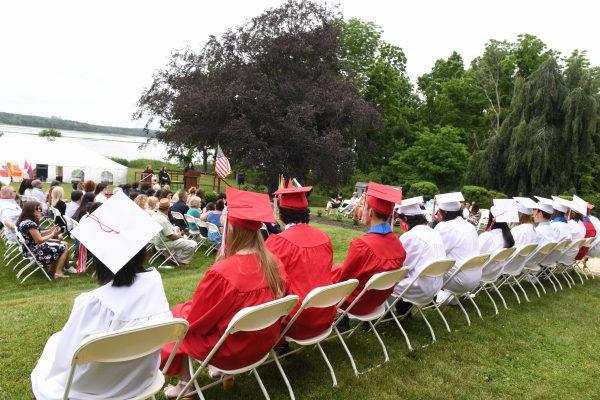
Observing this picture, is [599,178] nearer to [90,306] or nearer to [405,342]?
[405,342]

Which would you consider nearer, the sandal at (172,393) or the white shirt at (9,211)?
the sandal at (172,393)

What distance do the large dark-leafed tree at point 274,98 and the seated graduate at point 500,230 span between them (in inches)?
678

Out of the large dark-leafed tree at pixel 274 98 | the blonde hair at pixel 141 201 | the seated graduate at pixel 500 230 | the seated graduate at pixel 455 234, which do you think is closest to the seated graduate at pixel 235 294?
the seated graduate at pixel 455 234

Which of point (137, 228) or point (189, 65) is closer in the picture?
point (137, 228)

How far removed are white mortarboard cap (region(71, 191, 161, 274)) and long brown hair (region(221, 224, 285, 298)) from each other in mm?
645

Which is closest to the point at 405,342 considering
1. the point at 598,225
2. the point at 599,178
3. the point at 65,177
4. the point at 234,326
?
the point at 234,326

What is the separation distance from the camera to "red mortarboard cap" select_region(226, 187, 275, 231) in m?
2.83

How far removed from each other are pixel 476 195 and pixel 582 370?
16.9 m

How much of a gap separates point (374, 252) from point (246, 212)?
4.97ft

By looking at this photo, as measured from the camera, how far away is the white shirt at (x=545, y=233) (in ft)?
22.1

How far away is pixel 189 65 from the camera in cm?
2589

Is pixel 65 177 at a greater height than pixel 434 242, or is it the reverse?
pixel 434 242

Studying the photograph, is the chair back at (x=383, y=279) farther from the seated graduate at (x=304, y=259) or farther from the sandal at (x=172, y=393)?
the sandal at (x=172, y=393)

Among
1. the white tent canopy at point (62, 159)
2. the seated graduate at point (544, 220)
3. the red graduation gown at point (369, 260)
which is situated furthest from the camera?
the white tent canopy at point (62, 159)
